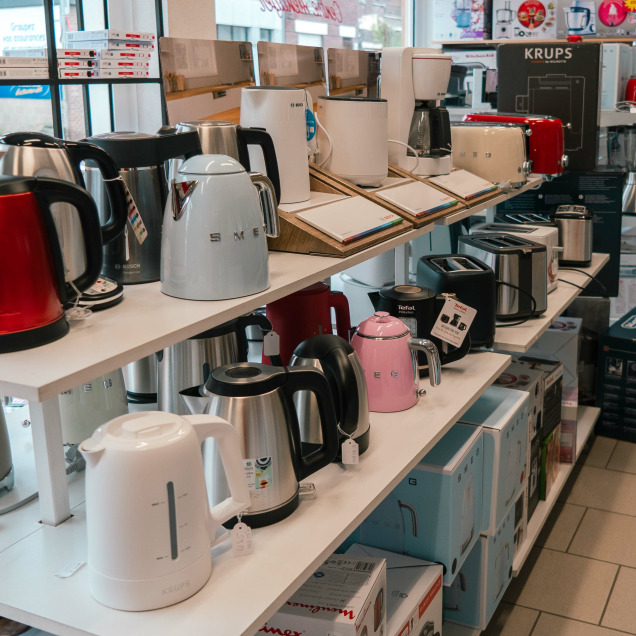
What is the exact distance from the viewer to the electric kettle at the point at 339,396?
153 cm

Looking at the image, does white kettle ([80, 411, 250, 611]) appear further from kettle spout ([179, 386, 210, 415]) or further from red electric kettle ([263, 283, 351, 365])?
red electric kettle ([263, 283, 351, 365])

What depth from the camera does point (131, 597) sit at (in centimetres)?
111

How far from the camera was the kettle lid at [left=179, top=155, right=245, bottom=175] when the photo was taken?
134cm

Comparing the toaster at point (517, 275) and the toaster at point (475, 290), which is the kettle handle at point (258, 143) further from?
the toaster at point (517, 275)

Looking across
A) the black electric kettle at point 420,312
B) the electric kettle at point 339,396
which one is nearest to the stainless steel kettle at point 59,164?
the electric kettle at point 339,396

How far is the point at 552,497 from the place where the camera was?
2816 mm

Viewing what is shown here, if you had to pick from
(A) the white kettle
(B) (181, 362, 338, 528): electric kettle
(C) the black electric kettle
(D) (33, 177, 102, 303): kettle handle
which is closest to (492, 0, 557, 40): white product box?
(C) the black electric kettle

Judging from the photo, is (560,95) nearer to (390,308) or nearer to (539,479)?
(539,479)

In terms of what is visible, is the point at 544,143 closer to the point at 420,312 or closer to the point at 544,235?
the point at 544,235

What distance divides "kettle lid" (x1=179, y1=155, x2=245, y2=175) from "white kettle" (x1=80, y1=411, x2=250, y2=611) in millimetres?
425

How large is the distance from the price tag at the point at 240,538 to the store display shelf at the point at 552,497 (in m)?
1.40

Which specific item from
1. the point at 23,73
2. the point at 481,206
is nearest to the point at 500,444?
→ the point at 481,206

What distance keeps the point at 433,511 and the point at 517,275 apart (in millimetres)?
925

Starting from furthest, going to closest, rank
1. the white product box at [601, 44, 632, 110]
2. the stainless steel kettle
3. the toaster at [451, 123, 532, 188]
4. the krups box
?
1. the white product box at [601, 44, 632, 110]
2. the krups box
3. the toaster at [451, 123, 532, 188]
4. the stainless steel kettle
